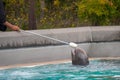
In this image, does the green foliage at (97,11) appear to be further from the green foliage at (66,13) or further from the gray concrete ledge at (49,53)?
the gray concrete ledge at (49,53)

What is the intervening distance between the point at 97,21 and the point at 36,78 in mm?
4644

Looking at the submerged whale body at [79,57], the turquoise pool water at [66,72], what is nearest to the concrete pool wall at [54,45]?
the turquoise pool water at [66,72]

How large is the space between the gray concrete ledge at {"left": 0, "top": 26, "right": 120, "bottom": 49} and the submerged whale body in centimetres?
101

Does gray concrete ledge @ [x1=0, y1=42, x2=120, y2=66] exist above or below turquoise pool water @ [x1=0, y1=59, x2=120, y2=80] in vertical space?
above

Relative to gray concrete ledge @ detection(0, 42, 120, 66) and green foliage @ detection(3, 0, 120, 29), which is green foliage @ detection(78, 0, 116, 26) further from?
gray concrete ledge @ detection(0, 42, 120, 66)

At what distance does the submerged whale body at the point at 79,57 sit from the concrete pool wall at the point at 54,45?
93 centimetres

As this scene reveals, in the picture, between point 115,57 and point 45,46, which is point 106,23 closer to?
point 115,57

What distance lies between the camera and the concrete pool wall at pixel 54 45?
31.3 ft

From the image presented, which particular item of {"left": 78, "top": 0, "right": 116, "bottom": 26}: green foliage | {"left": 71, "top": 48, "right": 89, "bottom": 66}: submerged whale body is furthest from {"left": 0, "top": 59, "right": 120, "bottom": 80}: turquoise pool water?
{"left": 78, "top": 0, "right": 116, "bottom": 26}: green foliage

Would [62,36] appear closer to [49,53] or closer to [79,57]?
[49,53]

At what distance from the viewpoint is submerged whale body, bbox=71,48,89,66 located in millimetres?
8995

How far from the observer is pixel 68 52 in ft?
33.1

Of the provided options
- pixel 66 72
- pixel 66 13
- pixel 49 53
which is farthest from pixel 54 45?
pixel 66 13

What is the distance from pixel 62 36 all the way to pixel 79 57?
1.25 m
